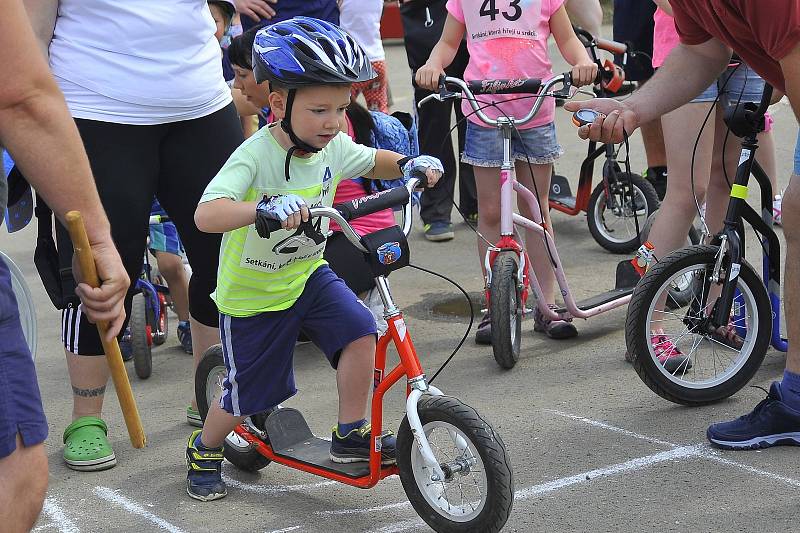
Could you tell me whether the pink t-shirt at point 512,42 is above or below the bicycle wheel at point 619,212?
above

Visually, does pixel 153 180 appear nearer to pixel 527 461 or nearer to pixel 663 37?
pixel 527 461

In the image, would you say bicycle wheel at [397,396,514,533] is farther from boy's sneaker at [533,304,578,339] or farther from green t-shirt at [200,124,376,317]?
boy's sneaker at [533,304,578,339]

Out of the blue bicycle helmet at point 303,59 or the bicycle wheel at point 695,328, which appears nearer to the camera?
the blue bicycle helmet at point 303,59

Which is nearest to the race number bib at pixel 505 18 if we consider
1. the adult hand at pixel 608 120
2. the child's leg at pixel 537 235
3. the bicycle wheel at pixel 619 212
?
the child's leg at pixel 537 235

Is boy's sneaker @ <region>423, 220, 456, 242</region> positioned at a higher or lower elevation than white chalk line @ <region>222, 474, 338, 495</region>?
lower

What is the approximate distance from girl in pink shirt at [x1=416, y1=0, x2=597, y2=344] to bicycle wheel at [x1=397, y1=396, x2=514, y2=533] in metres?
2.06

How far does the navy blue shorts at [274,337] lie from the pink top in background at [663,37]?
2.55 metres

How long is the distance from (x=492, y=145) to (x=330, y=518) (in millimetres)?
2273

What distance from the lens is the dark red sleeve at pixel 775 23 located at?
3578 millimetres

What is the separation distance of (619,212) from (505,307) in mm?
2177

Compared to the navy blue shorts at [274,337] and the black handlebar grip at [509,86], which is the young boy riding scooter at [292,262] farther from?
the black handlebar grip at [509,86]

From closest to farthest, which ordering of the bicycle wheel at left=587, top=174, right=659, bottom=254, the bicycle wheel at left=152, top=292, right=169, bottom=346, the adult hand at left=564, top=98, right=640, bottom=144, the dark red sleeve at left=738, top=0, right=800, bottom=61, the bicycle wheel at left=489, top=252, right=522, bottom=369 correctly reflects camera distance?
the dark red sleeve at left=738, top=0, right=800, bottom=61, the adult hand at left=564, top=98, right=640, bottom=144, the bicycle wheel at left=489, top=252, right=522, bottom=369, the bicycle wheel at left=152, top=292, right=169, bottom=346, the bicycle wheel at left=587, top=174, right=659, bottom=254

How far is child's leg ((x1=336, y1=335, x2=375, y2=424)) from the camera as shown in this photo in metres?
3.80

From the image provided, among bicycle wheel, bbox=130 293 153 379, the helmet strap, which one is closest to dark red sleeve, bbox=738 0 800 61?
the helmet strap
